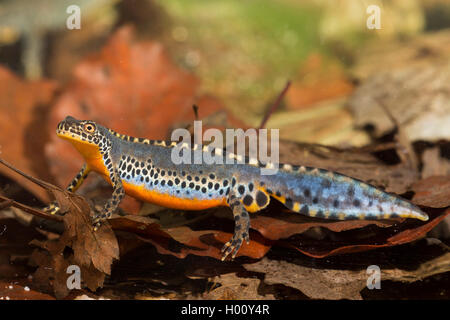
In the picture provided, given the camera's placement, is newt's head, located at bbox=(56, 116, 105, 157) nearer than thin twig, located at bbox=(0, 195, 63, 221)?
No

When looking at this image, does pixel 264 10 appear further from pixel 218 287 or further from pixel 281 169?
pixel 218 287

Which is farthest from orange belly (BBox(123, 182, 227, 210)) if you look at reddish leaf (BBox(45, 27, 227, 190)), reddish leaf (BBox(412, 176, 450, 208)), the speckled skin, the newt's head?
reddish leaf (BBox(412, 176, 450, 208))

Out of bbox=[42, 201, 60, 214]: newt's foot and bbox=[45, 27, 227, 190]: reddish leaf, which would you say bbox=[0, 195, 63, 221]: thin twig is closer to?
bbox=[42, 201, 60, 214]: newt's foot

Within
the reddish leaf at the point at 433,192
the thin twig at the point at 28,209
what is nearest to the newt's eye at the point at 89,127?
the thin twig at the point at 28,209

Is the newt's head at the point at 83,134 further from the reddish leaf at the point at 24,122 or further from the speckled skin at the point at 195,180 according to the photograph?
the reddish leaf at the point at 24,122

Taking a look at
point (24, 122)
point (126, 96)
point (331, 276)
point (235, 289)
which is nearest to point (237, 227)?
point (235, 289)
